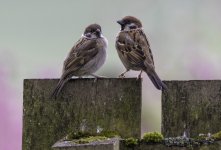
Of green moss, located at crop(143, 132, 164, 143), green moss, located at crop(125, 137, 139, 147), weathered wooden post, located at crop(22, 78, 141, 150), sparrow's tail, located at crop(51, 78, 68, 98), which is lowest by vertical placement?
green moss, located at crop(125, 137, 139, 147)

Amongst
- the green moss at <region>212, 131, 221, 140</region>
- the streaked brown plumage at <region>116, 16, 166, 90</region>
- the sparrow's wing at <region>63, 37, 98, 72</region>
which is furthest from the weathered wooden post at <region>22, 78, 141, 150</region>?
the sparrow's wing at <region>63, 37, 98, 72</region>

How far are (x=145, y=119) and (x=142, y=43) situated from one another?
6.24ft

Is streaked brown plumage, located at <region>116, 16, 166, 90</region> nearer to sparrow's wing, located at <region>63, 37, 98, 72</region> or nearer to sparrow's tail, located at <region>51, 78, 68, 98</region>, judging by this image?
sparrow's wing, located at <region>63, 37, 98, 72</region>

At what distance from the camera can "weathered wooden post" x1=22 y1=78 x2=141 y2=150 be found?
8.52 ft

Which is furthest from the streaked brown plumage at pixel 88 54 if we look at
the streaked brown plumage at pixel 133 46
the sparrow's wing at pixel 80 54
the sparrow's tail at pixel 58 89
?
the sparrow's tail at pixel 58 89

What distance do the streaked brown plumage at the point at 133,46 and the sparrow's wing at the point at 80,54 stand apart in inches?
13.7

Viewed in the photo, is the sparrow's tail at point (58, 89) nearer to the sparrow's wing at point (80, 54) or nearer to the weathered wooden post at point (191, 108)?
the weathered wooden post at point (191, 108)

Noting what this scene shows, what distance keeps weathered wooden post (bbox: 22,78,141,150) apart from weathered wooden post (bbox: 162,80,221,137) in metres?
0.14

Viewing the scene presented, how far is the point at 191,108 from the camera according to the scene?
2588mm

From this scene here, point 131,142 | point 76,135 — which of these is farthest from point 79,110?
point 131,142

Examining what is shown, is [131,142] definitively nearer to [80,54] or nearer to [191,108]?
[191,108]

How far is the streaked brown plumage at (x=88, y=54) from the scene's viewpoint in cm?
555

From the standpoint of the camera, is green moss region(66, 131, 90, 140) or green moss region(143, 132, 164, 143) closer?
green moss region(143, 132, 164, 143)

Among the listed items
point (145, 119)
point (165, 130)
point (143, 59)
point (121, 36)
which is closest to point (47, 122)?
point (165, 130)
